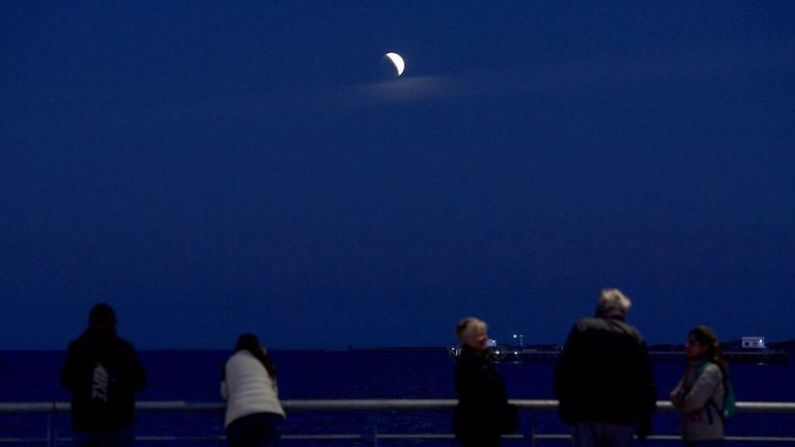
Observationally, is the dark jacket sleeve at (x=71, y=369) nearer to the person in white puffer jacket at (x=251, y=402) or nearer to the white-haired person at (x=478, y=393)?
the person in white puffer jacket at (x=251, y=402)

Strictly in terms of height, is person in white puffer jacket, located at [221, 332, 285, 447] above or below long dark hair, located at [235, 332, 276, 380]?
below

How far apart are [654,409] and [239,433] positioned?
2.82m

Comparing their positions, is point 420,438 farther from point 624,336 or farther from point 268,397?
point 624,336

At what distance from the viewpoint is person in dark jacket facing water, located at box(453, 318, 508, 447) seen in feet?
29.0

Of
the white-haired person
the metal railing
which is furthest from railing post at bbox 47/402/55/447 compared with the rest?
the white-haired person

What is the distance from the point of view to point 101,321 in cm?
888

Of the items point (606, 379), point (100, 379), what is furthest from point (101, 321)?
point (606, 379)

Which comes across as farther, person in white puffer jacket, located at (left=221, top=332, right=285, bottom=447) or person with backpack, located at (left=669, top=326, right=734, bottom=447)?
person in white puffer jacket, located at (left=221, top=332, right=285, bottom=447)

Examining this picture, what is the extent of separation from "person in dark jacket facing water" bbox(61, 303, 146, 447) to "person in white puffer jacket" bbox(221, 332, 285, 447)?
636mm

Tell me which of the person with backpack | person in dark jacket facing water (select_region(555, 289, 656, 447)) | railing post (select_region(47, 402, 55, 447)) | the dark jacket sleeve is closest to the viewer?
person in dark jacket facing water (select_region(555, 289, 656, 447))

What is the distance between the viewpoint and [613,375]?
8.30m

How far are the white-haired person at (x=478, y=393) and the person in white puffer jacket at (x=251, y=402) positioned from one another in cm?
127

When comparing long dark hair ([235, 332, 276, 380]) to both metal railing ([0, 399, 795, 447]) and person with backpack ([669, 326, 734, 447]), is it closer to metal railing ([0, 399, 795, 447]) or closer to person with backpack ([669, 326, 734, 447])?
metal railing ([0, 399, 795, 447])

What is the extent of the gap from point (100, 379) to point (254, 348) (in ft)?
3.48
